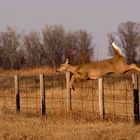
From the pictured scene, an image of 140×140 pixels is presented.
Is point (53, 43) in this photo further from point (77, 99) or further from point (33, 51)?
point (77, 99)

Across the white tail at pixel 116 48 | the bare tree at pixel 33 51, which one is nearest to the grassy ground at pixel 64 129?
the white tail at pixel 116 48

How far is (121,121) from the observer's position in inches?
632

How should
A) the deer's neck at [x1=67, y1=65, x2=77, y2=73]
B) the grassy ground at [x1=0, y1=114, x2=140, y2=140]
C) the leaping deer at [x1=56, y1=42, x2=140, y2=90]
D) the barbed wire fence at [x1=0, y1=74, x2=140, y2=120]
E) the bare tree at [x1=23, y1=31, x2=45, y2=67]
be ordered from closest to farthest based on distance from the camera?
the grassy ground at [x1=0, y1=114, x2=140, y2=140] → the barbed wire fence at [x1=0, y1=74, x2=140, y2=120] → the leaping deer at [x1=56, y1=42, x2=140, y2=90] → the deer's neck at [x1=67, y1=65, x2=77, y2=73] → the bare tree at [x1=23, y1=31, x2=45, y2=67]

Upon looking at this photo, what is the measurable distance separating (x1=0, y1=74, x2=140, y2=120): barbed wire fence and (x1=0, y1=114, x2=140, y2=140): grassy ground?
1287mm

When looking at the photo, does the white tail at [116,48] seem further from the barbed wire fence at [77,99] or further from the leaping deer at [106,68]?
the barbed wire fence at [77,99]

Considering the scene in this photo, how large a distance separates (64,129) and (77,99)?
10.0 m

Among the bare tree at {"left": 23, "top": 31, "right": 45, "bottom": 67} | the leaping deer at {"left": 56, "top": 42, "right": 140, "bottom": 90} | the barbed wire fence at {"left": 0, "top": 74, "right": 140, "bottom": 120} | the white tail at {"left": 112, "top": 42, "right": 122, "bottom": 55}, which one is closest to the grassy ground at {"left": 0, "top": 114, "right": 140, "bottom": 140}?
the barbed wire fence at {"left": 0, "top": 74, "right": 140, "bottom": 120}

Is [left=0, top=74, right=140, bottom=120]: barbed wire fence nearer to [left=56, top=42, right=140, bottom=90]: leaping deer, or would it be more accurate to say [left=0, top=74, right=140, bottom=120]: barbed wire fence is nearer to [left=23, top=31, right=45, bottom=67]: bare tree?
[left=56, top=42, right=140, bottom=90]: leaping deer

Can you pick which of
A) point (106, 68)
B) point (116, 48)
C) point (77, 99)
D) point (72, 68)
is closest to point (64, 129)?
point (106, 68)

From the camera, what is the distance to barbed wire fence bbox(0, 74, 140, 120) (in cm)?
1775

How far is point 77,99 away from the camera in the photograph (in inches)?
953

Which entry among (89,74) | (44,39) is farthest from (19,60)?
(89,74)

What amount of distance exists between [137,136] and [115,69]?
5.33 meters

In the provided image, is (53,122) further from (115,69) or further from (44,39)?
(44,39)
